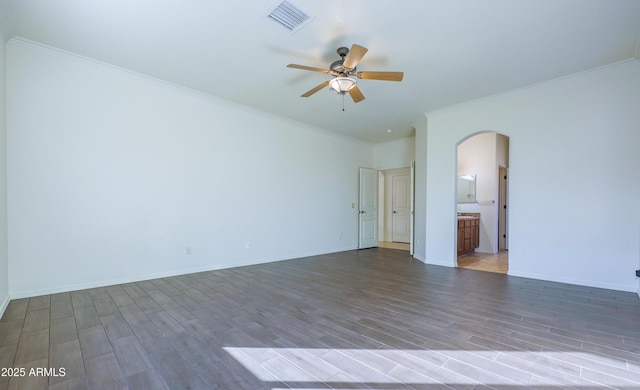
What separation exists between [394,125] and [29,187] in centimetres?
606

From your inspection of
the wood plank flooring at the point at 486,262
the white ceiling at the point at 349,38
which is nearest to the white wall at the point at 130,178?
the white ceiling at the point at 349,38

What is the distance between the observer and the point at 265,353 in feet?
6.86

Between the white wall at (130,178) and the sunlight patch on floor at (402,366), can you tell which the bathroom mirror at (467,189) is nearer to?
the white wall at (130,178)

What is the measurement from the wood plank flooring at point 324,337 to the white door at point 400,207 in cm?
484

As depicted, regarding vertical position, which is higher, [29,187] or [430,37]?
[430,37]

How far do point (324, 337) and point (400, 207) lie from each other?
23.2 ft

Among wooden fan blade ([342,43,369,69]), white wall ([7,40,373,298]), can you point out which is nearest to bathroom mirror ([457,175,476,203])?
white wall ([7,40,373,298])

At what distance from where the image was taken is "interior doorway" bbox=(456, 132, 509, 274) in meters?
6.67

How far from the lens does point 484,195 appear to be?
6926mm

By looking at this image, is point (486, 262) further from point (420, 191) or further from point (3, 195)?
point (3, 195)

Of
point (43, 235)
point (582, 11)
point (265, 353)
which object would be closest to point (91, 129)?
point (43, 235)

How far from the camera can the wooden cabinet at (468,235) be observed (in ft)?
Answer: 19.6

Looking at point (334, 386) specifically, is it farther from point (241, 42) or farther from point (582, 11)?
point (582, 11)

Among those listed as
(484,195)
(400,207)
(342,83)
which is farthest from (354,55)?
(400,207)
